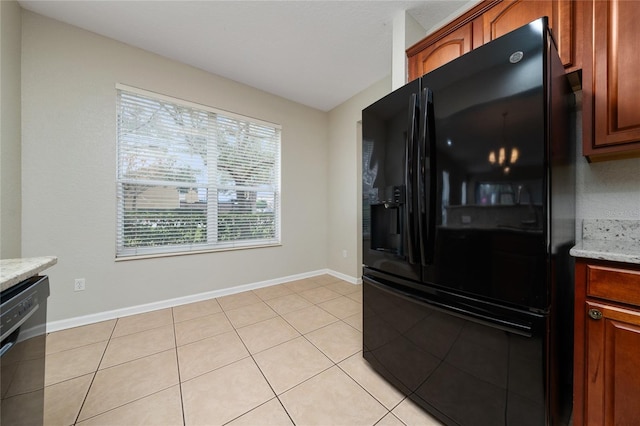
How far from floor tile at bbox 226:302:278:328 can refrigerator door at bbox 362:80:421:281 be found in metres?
1.42

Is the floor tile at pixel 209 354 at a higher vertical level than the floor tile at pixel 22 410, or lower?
lower

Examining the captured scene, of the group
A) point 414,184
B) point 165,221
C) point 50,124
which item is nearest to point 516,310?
point 414,184

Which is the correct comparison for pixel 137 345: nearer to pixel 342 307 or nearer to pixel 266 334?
pixel 266 334

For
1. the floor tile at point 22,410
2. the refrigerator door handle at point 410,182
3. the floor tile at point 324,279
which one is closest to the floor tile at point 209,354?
the floor tile at point 22,410

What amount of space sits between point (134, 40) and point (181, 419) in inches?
129

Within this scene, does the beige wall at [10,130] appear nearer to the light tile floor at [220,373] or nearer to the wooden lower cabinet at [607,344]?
the light tile floor at [220,373]

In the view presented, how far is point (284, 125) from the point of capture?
3.47 m

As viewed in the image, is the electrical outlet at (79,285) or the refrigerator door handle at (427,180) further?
the electrical outlet at (79,285)

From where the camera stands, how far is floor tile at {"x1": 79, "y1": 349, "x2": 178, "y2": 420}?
1299 millimetres

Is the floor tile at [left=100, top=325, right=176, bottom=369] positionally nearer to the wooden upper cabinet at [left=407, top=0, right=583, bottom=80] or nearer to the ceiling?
the ceiling

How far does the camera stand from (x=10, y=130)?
180cm

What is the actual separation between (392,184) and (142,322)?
2.64 m

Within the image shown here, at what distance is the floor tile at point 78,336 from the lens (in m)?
1.82

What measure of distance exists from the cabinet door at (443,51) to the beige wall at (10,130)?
311 cm
